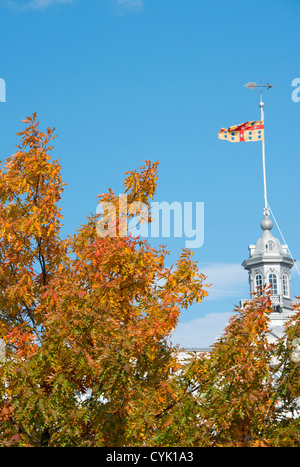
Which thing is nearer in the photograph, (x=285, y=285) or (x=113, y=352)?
(x=113, y=352)

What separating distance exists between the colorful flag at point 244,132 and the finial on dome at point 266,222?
10484 millimetres

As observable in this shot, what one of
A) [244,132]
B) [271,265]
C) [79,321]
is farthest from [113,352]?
[271,265]

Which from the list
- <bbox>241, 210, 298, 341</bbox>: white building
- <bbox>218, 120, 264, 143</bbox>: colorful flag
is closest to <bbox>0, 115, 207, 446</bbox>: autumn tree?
<bbox>218, 120, 264, 143</bbox>: colorful flag

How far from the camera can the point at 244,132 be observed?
51219 mm

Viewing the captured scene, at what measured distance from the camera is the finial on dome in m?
60.8

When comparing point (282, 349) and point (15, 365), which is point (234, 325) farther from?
point (15, 365)

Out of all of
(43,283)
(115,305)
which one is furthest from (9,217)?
(115,305)

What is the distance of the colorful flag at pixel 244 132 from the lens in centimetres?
5069

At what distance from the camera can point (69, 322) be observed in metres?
10.9

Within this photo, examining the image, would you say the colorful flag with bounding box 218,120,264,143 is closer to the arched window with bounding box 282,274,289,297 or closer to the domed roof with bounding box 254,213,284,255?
the domed roof with bounding box 254,213,284,255

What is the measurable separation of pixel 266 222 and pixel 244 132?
42.0 feet

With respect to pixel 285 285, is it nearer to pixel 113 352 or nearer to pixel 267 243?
pixel 267 243

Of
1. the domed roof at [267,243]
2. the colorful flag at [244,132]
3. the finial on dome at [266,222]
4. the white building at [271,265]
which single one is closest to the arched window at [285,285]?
the white building at [271,265]

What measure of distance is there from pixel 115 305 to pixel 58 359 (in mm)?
1393
